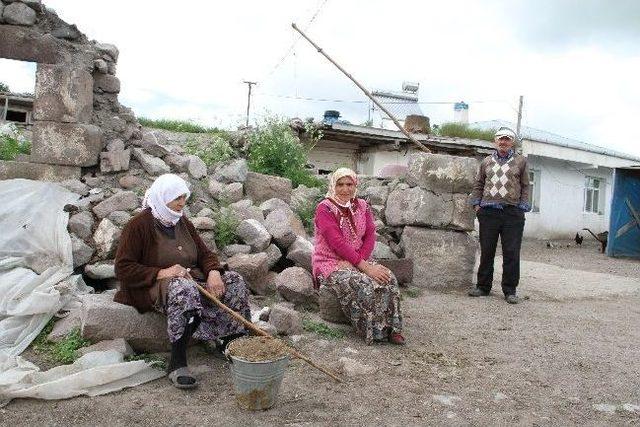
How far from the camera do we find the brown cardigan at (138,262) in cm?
355

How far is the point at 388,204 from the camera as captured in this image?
23.6 ft

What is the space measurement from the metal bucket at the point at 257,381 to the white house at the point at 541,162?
31.8 feet

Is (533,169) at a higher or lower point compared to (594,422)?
higher

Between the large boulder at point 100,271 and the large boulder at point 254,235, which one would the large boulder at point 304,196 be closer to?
the large boulder at point 254,235

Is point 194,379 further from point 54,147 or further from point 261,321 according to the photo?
point 54,147

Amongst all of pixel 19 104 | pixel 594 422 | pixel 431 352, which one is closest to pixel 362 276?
pixel 431 352

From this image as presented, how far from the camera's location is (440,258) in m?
6.55

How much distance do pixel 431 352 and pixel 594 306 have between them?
3.10 m

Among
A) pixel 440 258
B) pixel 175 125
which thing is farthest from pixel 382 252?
pixel 175 125

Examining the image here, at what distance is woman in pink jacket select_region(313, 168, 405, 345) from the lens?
171 inches

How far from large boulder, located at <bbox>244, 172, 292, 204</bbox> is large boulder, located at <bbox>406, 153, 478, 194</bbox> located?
1.82 m

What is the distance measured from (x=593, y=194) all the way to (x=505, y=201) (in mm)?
16445

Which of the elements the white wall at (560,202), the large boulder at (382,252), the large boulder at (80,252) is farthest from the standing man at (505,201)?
the white wall at (560,202)

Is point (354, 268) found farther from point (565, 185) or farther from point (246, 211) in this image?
point (565, 185)
